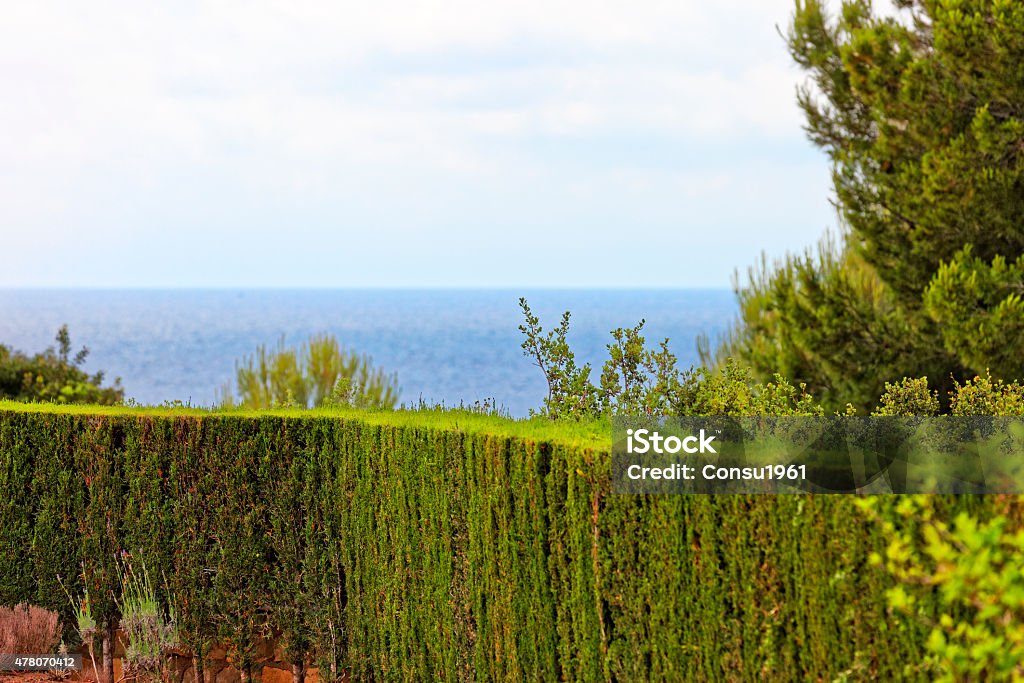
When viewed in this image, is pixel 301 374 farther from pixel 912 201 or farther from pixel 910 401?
pixel 910 401

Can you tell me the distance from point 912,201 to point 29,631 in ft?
38.8

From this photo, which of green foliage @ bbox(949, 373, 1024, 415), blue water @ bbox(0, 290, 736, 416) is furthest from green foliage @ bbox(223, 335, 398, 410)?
blue water @ bbox(0, 290, 736, 416)

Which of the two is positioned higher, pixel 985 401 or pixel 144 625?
pixel 985 401

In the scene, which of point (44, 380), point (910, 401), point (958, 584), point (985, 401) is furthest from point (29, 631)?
point (44, 380)

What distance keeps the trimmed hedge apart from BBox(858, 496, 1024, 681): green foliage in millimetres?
100

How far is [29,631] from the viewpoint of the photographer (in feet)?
24.7

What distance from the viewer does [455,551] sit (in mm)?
5633

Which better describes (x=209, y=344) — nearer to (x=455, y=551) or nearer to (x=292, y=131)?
(x=292, y=131)

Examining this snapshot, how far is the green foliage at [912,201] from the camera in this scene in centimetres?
1253

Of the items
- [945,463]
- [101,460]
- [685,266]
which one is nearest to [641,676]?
[945,463]

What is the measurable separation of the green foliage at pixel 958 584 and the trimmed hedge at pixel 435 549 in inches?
3.9

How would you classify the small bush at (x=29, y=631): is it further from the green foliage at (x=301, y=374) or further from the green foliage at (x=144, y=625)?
the green foliage at (x=301, y=374)

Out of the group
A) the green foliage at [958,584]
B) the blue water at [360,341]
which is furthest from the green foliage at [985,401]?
the blue water at [360,341]

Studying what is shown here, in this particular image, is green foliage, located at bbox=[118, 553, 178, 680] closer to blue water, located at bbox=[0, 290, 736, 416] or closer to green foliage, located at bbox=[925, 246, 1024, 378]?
green foliage, located at bbox=[925, 246, 1024, 378]
